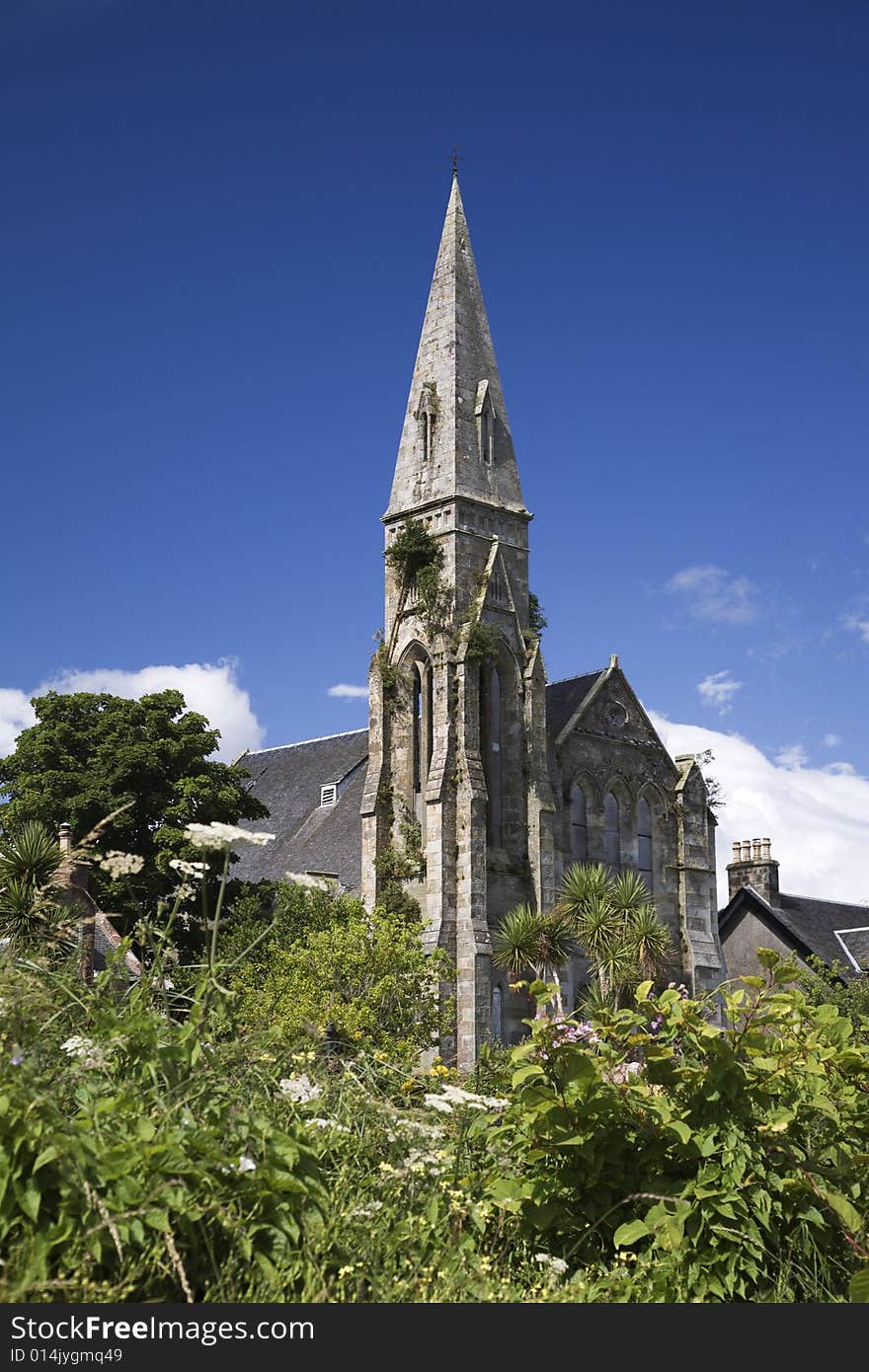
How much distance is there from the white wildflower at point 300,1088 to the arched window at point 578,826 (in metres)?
35.6

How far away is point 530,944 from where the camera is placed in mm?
35562

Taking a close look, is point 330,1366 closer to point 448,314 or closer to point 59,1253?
point 59,1253

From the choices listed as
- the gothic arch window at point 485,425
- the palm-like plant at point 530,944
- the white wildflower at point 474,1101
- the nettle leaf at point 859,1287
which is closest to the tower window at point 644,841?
the palm-like plant at point 530,944

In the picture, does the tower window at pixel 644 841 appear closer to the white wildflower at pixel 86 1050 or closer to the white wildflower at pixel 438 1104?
the white wildflower at pixel 438 1104

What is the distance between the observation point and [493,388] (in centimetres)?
4403

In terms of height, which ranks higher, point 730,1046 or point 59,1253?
point 730,1046

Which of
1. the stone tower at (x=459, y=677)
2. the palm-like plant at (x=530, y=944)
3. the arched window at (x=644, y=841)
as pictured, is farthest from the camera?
the arched window at (x=644, y=841)

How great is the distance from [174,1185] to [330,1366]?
1.10 m

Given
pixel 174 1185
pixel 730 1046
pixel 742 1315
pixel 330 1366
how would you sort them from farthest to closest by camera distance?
pixel 730 1046 → pixel 174 1185 → pixel 742 1315 → pixel 330 1366

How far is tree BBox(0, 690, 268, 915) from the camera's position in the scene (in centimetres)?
3691

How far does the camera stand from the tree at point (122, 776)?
121 ft

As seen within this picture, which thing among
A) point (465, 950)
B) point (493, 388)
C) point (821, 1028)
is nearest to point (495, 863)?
point (465, 950)

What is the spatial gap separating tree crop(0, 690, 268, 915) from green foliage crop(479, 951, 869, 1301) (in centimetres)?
2842

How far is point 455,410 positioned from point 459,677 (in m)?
8.34
